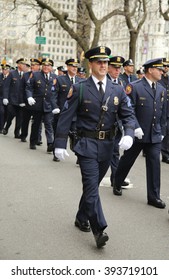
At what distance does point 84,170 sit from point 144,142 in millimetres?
1969

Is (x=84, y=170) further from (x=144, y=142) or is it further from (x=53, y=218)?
(x=144, y=142)

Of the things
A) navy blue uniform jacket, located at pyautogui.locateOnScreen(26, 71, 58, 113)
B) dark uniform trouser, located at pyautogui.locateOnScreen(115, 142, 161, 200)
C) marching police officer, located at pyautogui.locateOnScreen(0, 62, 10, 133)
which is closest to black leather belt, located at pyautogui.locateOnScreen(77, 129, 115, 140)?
dark uniform trouser, located at pyautogui.locateOnScreen(115, 142, 161, 200)

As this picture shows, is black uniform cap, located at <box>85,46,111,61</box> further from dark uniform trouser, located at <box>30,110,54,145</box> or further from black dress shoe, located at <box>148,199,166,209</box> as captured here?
dark uniform trouser, located at <box>30,110,54,145</box>

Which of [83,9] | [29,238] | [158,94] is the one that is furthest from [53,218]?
[83,9]

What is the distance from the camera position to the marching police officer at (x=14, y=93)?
14.4m

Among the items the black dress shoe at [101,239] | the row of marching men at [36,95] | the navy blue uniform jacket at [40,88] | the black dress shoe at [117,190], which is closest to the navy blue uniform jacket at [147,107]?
the black dress shoe at [117,190]

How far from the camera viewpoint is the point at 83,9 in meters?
31.1

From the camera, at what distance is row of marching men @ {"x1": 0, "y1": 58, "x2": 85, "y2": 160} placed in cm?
1039

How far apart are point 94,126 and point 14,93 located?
9.58 m

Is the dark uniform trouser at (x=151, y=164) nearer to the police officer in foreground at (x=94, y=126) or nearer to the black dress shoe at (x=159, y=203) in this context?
the black dress shoe at (x=159, y=203)

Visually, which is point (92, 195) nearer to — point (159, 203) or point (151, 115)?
point (159, 203)

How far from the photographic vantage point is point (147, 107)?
697 centimetres

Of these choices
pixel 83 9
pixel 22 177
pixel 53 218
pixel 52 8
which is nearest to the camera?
pixel 53 218

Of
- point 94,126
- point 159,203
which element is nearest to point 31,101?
point 159,203
